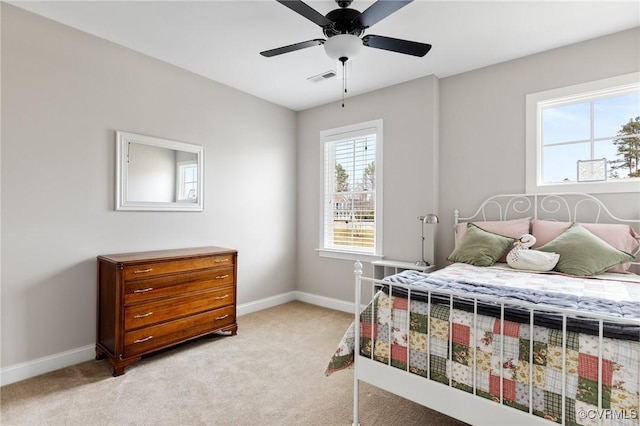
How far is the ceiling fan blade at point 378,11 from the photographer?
1.71 m

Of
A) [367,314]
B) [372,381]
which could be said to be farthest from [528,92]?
[372,381]

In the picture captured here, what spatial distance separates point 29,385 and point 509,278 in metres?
3.44

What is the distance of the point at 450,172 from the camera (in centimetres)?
343

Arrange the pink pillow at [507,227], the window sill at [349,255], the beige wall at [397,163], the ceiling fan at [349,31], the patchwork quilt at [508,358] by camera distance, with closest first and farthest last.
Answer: the patchwork quilt at [508,358] → the ceiling fan at [349,31] → the pink pillow at [507,227] → the beige wall at [397,163] → the window sill at [349,255]

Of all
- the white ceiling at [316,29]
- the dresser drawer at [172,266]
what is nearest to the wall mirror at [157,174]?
the dresser drawer at [172,266]

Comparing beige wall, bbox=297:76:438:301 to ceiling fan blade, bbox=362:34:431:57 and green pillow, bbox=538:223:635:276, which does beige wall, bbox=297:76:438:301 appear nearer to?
green pillow, bbox=538:223:635:276

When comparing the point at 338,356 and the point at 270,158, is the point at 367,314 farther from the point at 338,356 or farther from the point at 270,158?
the point at 270,158

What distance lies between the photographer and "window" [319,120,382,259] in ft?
12.6

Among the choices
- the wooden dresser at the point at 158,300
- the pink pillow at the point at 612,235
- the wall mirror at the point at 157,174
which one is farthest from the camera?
the wall mirror at the point at 157,174

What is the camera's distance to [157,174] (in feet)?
10.3

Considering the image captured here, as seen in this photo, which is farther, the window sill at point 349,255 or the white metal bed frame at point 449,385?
the window sill at point 349,255

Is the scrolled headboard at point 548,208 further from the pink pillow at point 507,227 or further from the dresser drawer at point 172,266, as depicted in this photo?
the dresser drawer at point 172,266

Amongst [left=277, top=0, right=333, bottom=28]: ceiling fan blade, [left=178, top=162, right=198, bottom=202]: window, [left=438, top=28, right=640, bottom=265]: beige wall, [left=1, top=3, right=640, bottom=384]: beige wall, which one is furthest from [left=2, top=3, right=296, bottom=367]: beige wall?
[left=438, top=28, right=640, bottom=265]: beige wall

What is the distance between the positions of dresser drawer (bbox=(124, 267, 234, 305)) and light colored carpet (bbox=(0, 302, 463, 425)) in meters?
0.55
